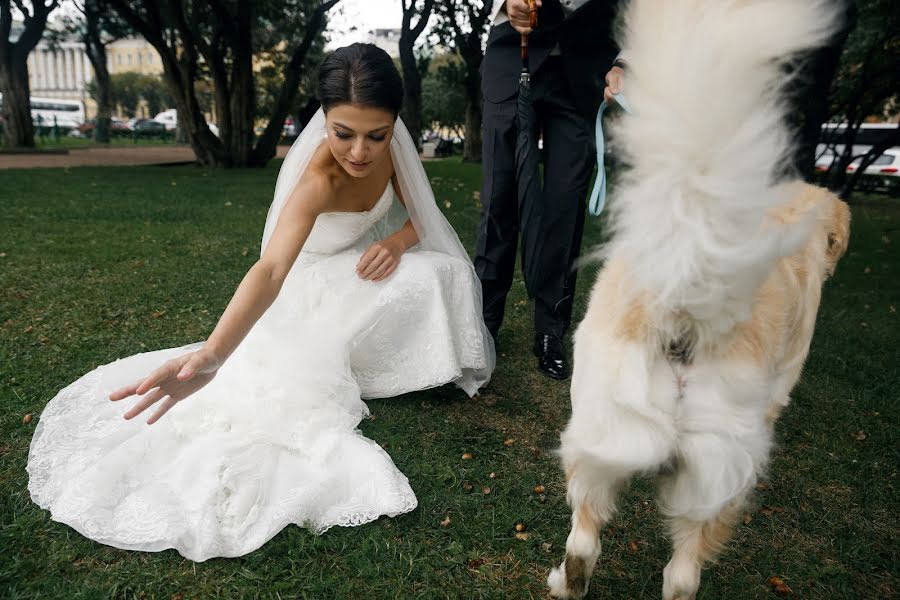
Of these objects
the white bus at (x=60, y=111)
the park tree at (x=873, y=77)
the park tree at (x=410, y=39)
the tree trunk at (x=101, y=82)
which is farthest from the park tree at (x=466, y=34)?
the white bus at (x=60, y=111)

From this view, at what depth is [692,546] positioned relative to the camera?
1.81 m

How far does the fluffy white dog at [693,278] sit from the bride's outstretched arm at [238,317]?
124 centimetres

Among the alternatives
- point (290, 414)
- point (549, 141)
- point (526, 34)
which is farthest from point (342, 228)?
point (526, 34)

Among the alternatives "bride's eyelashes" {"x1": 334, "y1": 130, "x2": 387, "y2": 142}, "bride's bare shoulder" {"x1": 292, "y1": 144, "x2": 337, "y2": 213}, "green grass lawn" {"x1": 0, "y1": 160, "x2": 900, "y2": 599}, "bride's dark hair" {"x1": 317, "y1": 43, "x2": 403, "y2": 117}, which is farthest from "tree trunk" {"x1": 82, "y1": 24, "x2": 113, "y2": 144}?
"bride's eyelashes" {"x1": 334, "y1": 130, "x2": 387, "y2": 142}

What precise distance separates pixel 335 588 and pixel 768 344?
5.04 feet

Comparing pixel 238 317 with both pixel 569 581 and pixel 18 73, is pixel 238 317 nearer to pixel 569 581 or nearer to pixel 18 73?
pixel 569 581

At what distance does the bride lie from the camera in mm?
2332

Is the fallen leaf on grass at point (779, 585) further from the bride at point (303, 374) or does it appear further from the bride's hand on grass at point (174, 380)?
the bride's hand on grass at point (174, 380)

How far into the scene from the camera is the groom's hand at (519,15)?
11.0 feet

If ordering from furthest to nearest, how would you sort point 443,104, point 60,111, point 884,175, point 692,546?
point 60,111, point 443,104, point 884,175, point 692,546

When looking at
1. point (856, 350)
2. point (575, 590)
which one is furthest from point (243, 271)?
point (856, 350)

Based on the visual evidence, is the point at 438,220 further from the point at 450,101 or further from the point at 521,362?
the point at 450,101

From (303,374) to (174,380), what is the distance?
98 centimetres

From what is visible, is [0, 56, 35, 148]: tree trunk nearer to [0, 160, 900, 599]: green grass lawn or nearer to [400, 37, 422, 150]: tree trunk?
[400, 37, 422, 150]: tree trunk
